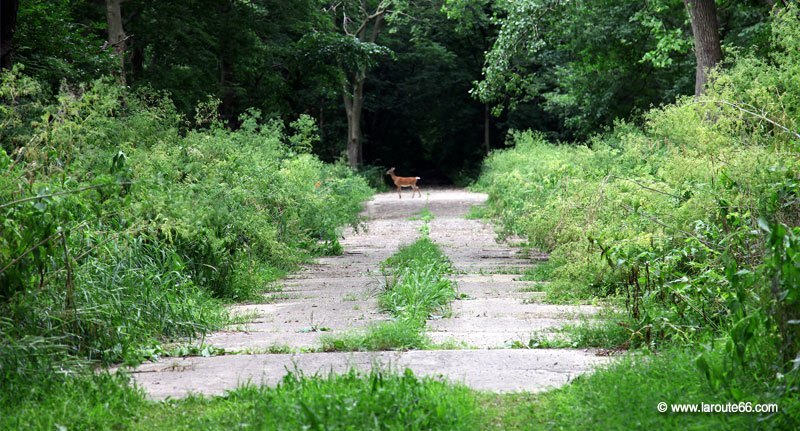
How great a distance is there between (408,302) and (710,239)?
8.91 ft

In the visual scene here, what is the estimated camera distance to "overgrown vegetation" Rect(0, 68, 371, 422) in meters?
5.47

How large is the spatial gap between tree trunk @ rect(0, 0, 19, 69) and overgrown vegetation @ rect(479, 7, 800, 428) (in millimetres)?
7171

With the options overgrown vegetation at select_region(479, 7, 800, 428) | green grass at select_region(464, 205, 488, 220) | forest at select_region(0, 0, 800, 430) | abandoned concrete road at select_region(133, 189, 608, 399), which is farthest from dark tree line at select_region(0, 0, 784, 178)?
abandoned concrete road at select_region(133, 189, 608, 399)

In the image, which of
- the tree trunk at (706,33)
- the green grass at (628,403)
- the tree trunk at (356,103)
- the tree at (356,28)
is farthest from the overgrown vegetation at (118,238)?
the tree trunk at (356,103)

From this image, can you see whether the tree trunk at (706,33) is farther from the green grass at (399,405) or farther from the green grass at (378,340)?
the green grass at (399,405)

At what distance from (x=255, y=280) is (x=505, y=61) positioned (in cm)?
1189

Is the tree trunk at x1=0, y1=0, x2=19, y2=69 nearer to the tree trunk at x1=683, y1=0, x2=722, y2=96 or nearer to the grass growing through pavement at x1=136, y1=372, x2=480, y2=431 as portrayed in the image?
the grass growing through pavement at x1=136, y1=372, x2=480, y2=431

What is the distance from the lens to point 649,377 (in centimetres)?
482

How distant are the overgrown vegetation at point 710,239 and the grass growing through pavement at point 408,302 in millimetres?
1306

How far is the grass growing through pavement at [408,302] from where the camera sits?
20.2 feet

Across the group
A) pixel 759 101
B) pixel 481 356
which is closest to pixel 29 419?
pixel 481 356

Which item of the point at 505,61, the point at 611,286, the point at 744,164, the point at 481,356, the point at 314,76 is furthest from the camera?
the point at 314,76

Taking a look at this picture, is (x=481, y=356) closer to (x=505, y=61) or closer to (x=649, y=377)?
(x=649, y=377)

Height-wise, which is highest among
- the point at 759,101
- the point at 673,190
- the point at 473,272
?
the point at 759,101
